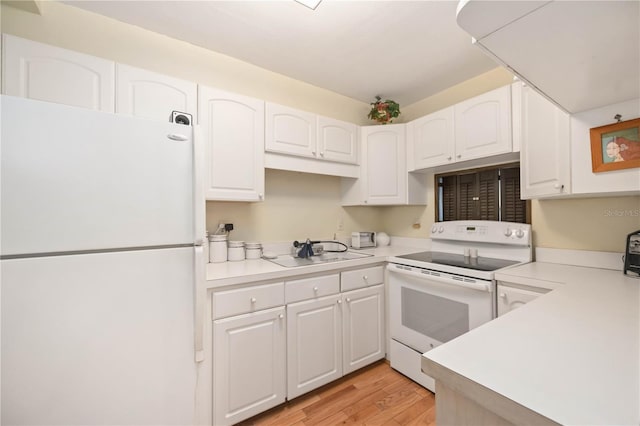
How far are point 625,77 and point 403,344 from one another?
6.28ft

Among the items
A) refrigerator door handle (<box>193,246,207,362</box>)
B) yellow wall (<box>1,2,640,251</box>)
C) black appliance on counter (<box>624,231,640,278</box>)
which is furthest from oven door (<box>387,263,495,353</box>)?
refrigerator door handle (<box>193,246,207,362</box>)

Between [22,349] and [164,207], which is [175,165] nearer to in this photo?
[164,207]

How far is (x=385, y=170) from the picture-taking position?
2.53 m

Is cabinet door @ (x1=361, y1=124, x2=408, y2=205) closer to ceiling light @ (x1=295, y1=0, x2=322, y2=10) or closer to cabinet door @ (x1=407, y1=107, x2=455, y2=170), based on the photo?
cabinet door @ (x1=407, y1=107, x2=455, y2=170)

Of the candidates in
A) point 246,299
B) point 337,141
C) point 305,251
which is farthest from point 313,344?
point 337,141

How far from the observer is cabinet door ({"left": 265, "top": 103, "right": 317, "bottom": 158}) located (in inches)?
79.4

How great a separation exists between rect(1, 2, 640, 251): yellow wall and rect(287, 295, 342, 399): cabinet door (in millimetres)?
786

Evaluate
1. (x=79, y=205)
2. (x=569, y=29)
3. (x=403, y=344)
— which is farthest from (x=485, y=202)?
(x=79, y=205)

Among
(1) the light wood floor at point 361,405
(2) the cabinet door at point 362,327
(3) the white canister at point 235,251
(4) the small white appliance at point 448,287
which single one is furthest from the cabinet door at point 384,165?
(1) the light wood floor at point 361,405

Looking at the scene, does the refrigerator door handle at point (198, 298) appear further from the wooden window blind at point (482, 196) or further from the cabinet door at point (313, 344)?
the wooden window blind at point (482, 196)

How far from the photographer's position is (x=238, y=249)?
2004 mm

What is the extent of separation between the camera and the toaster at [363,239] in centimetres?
264

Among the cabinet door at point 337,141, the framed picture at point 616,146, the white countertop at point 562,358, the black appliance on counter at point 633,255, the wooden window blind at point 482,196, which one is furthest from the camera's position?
the cabinet door at point 337,141

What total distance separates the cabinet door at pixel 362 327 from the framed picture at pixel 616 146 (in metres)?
1.54
